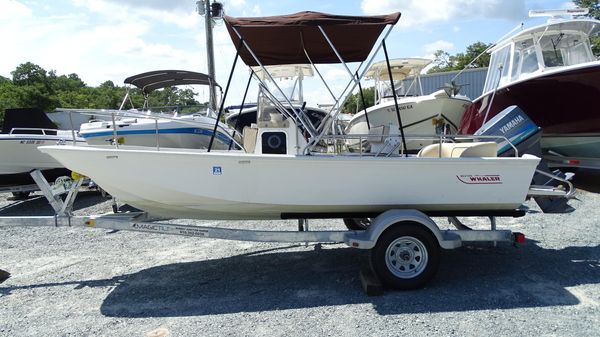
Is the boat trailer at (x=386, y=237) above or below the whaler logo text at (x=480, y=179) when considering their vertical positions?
below

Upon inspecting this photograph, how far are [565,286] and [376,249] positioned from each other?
5.97 ft

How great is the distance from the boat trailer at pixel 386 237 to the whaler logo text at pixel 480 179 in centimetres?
49

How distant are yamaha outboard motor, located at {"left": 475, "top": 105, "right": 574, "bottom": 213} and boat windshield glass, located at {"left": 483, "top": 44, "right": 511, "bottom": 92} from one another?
11.4ft

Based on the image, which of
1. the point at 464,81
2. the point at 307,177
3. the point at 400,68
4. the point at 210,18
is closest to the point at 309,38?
the point at 307,177

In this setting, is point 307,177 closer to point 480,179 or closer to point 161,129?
point 480,179

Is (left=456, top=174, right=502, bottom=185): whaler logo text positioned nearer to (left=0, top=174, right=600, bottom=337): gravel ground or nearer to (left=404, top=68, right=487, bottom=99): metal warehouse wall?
(left=0, top=174, right=600, bottom=337): gravel ground

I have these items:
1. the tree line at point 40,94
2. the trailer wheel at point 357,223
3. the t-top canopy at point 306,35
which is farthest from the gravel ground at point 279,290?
the tree line at point 40,94

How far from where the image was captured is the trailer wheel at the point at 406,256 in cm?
417

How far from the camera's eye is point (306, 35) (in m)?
4.78

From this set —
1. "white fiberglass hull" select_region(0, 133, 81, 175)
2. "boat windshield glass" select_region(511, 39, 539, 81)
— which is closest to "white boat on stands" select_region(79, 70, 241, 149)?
"white fiberglass hull" select_region(0, 133, 81, 175)

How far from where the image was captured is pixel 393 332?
342 centimetres

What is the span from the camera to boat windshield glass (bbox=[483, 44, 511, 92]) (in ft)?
28.2

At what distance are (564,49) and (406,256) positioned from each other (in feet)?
21.8

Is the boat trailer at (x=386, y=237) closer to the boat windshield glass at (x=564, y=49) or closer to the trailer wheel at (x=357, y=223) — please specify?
the trailer wheel at (x=357, y=223)
